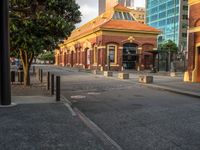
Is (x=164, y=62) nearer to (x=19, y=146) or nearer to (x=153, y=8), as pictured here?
(x=19, y=146)

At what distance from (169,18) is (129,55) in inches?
2754

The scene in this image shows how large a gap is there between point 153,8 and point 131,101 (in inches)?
4696

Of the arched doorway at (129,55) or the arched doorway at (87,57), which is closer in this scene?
the arched doorway at (129,55)

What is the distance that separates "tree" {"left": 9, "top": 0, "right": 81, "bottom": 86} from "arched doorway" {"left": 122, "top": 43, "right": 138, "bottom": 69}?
32785mm

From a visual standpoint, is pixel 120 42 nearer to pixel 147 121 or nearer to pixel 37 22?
pixel 37 22

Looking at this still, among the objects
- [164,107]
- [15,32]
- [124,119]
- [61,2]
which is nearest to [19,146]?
[124,119]

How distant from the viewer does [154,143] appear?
6.30 meters

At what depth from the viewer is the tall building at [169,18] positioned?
109 m

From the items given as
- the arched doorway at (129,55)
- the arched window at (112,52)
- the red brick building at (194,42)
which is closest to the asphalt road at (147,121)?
the red brick building at (194,42)

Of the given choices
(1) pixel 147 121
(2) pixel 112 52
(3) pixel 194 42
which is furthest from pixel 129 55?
(1) pixel 147 121

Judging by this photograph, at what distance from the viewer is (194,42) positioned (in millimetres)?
21922

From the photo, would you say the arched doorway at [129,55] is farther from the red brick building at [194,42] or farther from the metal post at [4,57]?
the metal post at [4,57]

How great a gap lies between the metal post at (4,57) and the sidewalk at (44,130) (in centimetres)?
62

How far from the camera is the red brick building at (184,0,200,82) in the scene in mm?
21672
